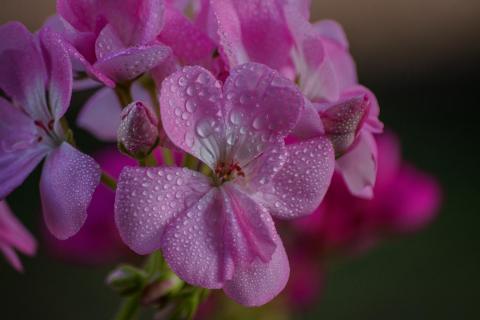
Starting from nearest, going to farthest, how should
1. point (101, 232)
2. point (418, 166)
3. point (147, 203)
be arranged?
point (147, 203) → point (101, 232) → point (418, 166)

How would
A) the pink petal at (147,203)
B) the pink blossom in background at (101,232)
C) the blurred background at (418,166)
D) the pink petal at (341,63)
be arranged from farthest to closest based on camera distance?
the blurred background at (418,166) → the pink blossom in background at (101,232) → the pink petal at (341,63) → the pink petal at (147,203)

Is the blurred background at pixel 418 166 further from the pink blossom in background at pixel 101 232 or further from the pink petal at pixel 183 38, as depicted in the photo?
the pink petal at pixel 183 38

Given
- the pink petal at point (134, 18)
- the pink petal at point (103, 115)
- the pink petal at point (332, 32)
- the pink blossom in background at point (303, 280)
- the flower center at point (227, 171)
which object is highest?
the pink petal at point (134, 18)

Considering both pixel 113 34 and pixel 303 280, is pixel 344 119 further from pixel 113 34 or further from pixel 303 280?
pixel 303 280

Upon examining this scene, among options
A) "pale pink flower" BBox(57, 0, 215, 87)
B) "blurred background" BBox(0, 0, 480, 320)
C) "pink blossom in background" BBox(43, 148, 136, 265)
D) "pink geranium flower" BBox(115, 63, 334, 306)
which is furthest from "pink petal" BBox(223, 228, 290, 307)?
"blurred background" BBox(0, 0, 480, 320)

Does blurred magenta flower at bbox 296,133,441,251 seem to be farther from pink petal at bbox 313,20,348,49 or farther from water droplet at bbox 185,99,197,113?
water droplet at bbox 185,99,197,113

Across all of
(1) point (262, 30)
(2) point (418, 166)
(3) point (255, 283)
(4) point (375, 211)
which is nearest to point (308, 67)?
(1) point (262, 30)

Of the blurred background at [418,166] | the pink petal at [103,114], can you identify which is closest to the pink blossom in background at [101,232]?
the pink petal at [103,114]
